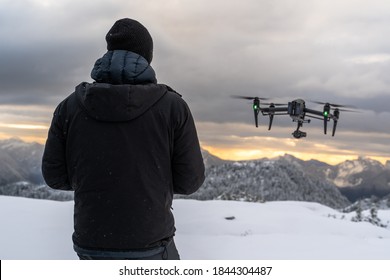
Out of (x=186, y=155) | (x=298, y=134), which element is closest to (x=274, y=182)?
(x=298, y=134)

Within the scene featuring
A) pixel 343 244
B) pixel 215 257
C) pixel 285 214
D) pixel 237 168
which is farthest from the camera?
pixel 237 168

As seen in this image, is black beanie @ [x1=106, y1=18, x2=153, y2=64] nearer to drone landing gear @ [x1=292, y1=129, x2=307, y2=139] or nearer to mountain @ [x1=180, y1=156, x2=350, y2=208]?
drone landing gear @ [x1=292, y1=129, x2=307, y2=139]

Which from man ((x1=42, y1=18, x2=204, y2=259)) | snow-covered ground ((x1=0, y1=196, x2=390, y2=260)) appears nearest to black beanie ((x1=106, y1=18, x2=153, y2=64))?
man ((x1=42, y1=18, x2=204, y2=259))

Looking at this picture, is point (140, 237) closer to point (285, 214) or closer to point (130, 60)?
point (130, 60)

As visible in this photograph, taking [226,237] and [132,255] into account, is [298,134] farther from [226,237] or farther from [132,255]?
[132,255]

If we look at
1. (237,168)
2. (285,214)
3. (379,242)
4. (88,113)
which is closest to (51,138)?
(88,113)

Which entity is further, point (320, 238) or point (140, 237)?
point (320, 238)
